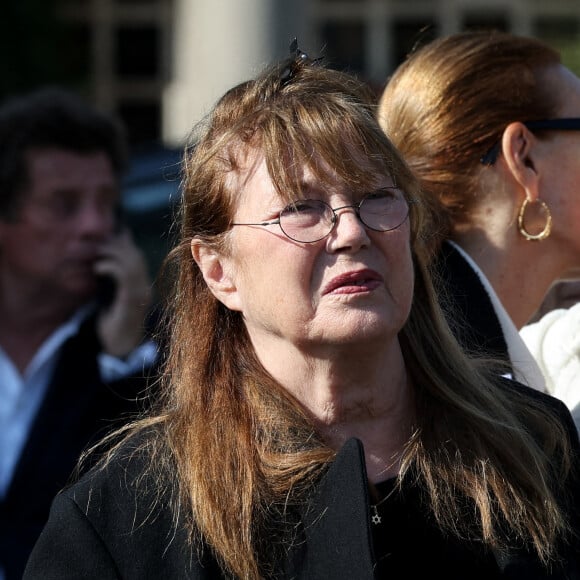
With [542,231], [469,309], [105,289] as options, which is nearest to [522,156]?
[542,231]

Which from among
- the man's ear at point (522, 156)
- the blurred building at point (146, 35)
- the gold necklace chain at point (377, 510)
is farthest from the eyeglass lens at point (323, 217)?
the blurred building at point (146, 35)

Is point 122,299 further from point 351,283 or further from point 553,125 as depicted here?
point 351,283

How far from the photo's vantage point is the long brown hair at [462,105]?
301cm

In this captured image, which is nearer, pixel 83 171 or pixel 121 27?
pixel 83 171

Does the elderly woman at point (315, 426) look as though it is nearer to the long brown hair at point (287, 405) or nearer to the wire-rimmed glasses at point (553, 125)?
the long brown hair at point (287, 405)

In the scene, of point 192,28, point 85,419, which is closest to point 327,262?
point 85,419

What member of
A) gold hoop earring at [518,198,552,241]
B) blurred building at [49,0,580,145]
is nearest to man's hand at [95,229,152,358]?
gold hoop earring at [518,198,552,241]

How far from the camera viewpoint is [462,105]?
9.84 feet

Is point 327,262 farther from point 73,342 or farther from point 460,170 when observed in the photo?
point 73,342

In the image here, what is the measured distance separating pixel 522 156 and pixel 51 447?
192cm

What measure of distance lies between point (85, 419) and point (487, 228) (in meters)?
1.70

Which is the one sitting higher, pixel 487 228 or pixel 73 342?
pixel 487 228

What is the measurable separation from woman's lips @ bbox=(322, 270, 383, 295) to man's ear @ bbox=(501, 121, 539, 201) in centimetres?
76

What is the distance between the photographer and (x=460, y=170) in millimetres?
3043
